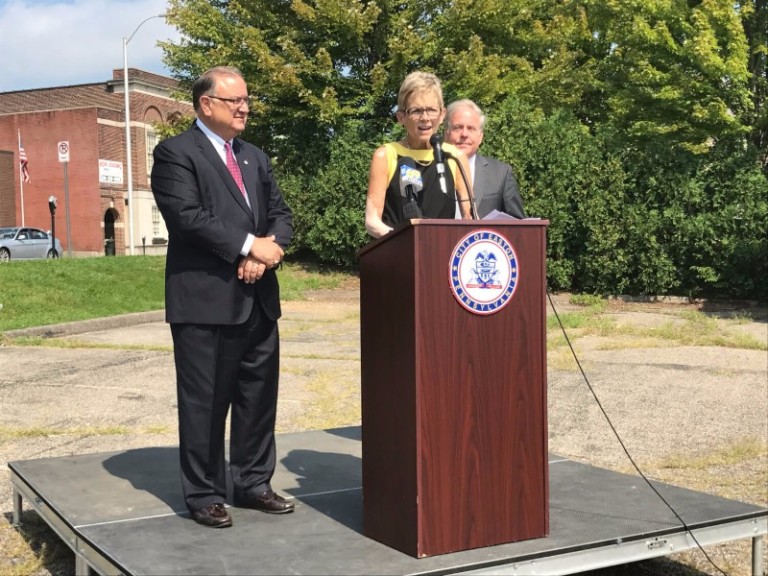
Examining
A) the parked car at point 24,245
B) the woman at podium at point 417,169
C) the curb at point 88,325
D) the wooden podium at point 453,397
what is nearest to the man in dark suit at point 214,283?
the woman at podium at point 417,169

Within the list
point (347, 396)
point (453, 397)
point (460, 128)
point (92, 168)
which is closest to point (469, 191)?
point (453, 397)

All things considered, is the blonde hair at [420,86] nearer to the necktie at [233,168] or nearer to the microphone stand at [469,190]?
the microphone stand at [469,190]

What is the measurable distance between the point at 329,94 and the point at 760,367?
574 inches

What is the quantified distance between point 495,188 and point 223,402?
2.17 meters

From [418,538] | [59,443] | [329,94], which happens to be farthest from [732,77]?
[418,538]

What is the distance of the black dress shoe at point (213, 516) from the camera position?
3.50 meters

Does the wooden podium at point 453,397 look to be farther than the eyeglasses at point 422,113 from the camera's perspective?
No

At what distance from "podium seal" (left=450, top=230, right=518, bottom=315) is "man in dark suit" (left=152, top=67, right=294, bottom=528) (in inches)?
37.1

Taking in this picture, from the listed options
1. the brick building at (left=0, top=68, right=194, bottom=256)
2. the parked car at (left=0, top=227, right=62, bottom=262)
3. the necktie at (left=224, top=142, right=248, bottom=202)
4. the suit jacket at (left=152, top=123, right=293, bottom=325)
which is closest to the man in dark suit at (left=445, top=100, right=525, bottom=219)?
the necktie at (left=224, top=142, right=248, bottom=202)

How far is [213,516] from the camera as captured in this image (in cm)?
352

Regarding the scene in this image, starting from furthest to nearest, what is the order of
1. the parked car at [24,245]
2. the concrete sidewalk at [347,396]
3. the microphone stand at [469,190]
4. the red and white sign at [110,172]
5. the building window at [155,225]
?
the building window at [155,225] → the red and white sign at [110,172] → the parked car at [24,245] → the concrete sidewalk at [347,396] → the microphone stand at [469,190]

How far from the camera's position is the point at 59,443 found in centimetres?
618

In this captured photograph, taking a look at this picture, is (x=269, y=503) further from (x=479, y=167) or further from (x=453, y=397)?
(x=479, y=167)

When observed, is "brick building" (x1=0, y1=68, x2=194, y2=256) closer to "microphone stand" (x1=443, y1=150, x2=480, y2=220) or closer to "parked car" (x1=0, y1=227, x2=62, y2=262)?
"parked car" (x1=0, y1=227, x2=62, y2=262)
